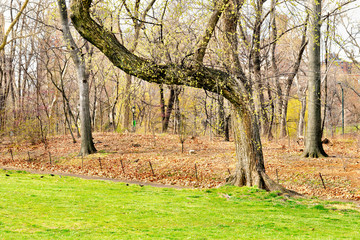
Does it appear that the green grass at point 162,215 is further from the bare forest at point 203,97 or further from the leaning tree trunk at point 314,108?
the leaning tree trunk at point 314,108

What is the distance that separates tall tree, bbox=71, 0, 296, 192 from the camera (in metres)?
8.77

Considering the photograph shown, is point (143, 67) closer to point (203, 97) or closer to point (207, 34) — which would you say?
point (207, 34)

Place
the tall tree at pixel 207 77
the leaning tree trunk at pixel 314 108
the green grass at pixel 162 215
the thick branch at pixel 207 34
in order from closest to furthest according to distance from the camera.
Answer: the green grass at pixel 162 215, the tall tree at pixel 207 77, the thick branch at pixel 207 34, the leaning tree trunk at pixel 314 108

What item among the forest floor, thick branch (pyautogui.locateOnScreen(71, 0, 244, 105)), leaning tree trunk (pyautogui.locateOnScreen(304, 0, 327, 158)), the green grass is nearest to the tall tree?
A: thick branch (pyautogui.locateOnScreen(71, 0, 244, 105))

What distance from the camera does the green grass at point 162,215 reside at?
5238 mm

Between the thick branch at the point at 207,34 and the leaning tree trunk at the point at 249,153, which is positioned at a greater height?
the thick branch at the point at 207,34

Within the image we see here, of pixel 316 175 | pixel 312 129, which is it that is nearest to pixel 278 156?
pixel 312 129

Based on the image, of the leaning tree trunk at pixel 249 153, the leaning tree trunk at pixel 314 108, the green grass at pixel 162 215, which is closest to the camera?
the green grass at pixel 162 215

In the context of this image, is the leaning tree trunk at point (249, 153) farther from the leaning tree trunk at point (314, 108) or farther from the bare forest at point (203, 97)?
the leaning tree trunk at point (314, 108)

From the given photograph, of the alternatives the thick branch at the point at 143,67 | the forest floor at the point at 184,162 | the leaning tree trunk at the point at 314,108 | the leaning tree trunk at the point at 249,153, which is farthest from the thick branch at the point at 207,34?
the leaning tree trunk at the point at 314,108

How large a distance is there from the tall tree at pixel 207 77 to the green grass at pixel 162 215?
2.86 feet

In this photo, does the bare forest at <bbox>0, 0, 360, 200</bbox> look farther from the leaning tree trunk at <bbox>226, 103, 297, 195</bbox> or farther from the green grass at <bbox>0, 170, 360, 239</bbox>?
the green grass at <bbox>0, 170, 360, 239</bbox>

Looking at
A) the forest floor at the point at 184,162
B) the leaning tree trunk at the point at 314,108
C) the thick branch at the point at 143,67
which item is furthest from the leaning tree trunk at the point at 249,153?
the leaning tree trunk at the point at 314,108

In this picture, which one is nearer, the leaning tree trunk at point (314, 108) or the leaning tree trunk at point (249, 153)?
the leaning tree trunk at point (249, 153)
